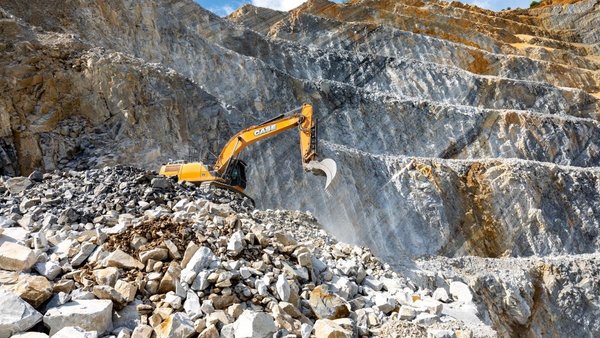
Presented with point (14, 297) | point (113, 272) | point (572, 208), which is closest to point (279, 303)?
point (113, 272)

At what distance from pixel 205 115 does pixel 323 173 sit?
643 centimetres

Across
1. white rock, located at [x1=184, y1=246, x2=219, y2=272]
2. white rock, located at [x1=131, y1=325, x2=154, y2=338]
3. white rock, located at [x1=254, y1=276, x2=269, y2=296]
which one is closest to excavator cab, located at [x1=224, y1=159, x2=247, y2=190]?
white rock, located at [x1=184, y1=246, x2=219, y2=272]

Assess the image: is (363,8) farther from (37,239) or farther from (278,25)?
(37,239)

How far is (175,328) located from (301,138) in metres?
7.61

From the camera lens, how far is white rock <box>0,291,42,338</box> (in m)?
3.84

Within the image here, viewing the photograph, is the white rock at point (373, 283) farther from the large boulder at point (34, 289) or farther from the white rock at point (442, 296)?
the large boulder at point (34, 289)

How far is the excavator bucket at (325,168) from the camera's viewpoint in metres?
9.96

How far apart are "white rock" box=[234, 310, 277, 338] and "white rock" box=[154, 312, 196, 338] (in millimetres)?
398

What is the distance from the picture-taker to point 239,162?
1200 cm

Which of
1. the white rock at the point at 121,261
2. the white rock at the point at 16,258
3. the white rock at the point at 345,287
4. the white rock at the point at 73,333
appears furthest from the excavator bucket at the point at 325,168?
the white rock at the point at 73,333

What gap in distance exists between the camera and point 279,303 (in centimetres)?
485

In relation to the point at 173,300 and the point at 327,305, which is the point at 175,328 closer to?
the point at 173,300

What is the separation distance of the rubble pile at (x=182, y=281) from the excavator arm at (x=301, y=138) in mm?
3410

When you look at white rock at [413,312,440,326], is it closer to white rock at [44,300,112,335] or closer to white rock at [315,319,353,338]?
white rock at [315,319,353,338]
